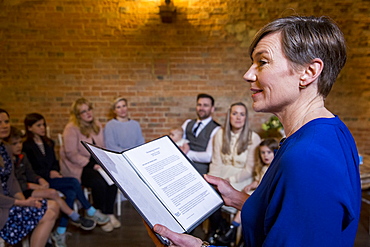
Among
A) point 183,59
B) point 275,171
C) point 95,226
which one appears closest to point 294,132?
point 275,171

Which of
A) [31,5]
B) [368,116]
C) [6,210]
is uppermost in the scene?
[31,5]

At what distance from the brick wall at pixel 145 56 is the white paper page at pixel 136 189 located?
10.7 ft

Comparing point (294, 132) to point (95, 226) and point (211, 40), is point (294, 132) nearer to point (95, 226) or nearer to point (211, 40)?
point (95, 226)

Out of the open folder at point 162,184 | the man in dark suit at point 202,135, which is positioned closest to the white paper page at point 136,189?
the open folder at point 162,184

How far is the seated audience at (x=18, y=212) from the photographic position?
7.43ft

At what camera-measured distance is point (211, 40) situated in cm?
416

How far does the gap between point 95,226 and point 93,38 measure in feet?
8.36

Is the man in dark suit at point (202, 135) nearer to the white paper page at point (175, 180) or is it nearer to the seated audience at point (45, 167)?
the seated audience at point (45, 167)

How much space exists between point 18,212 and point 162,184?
1866 mm

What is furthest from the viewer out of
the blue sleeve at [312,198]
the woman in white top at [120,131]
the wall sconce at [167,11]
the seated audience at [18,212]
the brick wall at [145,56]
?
the brick wall at [145,56]

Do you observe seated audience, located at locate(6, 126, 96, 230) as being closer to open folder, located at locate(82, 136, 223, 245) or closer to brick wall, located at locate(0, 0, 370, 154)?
brick wall, located at locate(0, 0, 370, 154)

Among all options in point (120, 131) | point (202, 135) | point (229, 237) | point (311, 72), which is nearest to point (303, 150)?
point (311, 72)

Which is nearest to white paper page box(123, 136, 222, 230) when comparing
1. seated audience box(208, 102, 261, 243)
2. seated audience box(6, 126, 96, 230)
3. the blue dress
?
the blue dress

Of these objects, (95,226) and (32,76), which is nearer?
(95,226)
